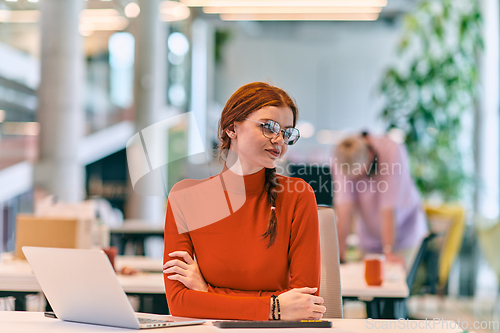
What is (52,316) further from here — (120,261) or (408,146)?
(408,146)

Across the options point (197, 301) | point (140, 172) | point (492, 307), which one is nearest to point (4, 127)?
point (140, 172)

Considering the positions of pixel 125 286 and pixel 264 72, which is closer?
pixel 125 286

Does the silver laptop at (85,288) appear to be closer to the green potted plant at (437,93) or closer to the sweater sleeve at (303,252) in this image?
the sweater sleeve at (303,252)

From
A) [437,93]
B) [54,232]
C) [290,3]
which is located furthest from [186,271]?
[290,3]

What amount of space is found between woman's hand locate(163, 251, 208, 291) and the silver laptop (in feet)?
0.48

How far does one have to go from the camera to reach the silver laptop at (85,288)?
104 centimetres

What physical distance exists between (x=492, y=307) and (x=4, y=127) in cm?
509

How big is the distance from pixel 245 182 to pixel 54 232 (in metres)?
1.27

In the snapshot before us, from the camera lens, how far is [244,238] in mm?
1400

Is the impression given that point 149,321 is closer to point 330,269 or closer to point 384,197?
point 330,269

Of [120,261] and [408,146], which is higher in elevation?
[408,146]

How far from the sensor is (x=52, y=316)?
1258 mm

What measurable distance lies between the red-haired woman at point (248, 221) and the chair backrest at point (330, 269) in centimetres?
20

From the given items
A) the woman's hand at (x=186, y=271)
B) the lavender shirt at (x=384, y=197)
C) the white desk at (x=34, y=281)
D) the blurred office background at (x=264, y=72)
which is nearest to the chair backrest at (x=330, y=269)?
the woman's hand at (x=186, y=271)
